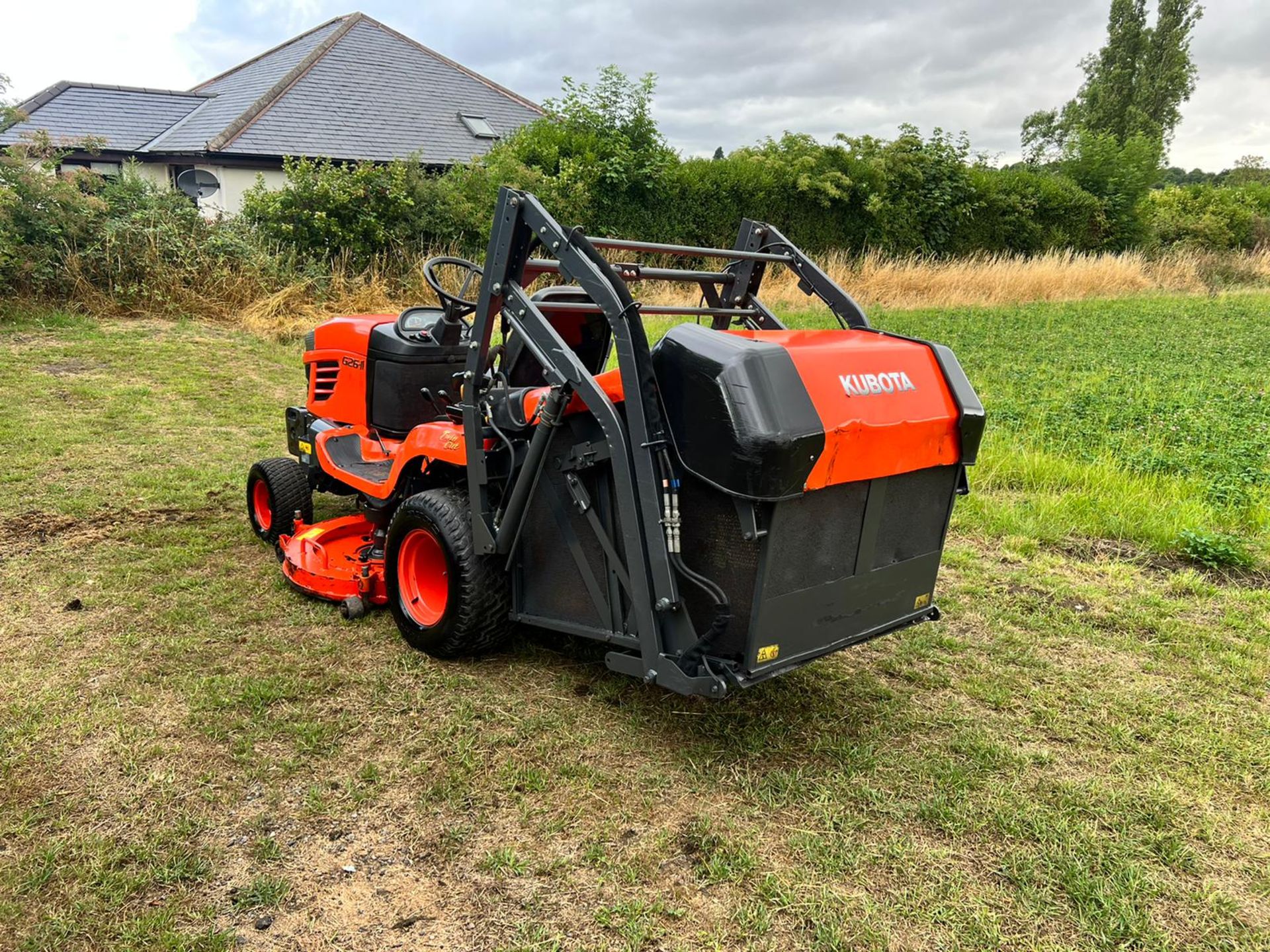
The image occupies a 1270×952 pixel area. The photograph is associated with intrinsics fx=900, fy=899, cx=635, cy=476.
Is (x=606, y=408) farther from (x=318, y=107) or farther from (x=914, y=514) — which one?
(x=318, y=107)

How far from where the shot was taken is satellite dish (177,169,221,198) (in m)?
20.9

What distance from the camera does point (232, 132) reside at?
2038 centimetres

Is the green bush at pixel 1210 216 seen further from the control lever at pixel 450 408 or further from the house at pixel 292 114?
the control lever at pixel 450 408

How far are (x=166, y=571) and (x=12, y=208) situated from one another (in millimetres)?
9558

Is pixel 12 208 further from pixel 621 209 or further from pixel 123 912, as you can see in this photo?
pixel 123 912

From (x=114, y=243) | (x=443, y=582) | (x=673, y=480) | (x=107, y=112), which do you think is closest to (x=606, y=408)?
(x=673, y=480)

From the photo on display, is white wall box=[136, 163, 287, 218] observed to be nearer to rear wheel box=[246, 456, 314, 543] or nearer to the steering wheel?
rear wheel box=[246, 456, 314, 543]

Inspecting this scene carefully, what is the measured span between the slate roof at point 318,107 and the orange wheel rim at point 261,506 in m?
16.5

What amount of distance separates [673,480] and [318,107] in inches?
900

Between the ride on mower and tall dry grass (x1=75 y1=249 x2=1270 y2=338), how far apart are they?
8.85 m

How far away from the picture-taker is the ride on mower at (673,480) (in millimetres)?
2650

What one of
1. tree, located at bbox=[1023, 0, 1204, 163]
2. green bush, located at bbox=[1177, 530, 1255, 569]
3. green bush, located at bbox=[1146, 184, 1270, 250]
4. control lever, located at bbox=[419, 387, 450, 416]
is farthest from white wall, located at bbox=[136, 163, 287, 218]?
tree, located at bbox=[1023, 0, 1204, 163]

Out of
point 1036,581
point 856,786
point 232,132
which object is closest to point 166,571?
point 856,786

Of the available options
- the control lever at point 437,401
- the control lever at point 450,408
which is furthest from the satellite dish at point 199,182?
the control lever at point 450,408
